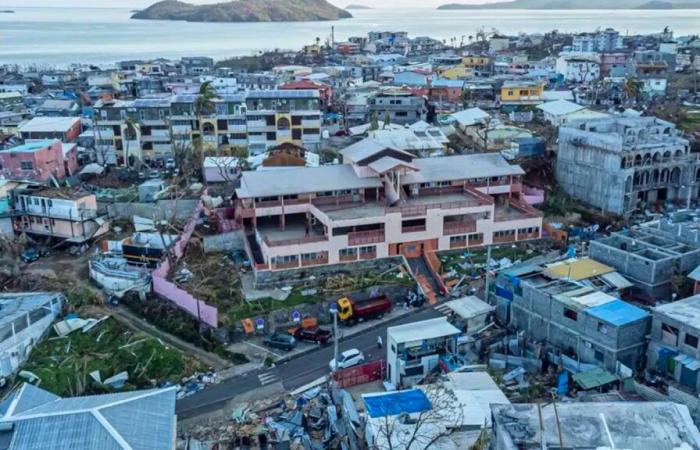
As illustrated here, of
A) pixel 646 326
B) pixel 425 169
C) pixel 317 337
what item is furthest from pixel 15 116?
pixel 646 326

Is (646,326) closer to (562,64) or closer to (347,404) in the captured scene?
(347,404)

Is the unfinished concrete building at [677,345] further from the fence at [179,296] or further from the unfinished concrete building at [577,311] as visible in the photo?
the fence at [179,296]

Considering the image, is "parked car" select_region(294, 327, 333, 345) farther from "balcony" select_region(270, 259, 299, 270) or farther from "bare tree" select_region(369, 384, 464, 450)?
"bare tree" select_region(369, 384, 464, 450)

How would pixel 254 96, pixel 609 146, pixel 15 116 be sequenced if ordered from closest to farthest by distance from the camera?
pixel 609 146 < pixel 254 96 < pixel 15 116

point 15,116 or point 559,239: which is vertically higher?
point 15,116

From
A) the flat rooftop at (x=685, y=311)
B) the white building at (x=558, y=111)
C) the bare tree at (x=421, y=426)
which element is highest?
the white building at (x=558, y=111)

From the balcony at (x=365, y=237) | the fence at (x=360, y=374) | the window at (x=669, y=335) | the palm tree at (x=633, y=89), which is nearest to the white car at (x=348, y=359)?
the fence at (x=360, y=374)
